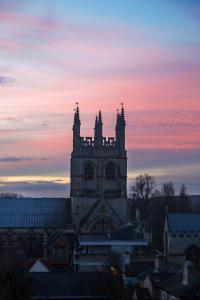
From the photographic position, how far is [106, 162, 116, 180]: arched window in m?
97.8

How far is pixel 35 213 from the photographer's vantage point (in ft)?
333

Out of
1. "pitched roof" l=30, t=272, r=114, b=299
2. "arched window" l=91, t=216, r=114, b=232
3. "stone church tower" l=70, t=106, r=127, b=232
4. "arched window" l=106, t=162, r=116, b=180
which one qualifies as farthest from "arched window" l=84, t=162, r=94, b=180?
"pitched roof" l=30, t=272, r=114, b=299

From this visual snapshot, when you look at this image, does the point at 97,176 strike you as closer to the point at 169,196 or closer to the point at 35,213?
the point at 35,213

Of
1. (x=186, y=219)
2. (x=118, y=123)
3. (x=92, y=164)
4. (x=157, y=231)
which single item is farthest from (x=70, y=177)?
(x=157, y=231)

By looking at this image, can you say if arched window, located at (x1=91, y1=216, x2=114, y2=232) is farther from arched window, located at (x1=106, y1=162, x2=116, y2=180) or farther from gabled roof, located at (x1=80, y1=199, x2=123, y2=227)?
arched window, located at (x1=106, y1=162, x2=116, y2=180)

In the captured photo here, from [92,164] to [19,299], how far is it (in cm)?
4722

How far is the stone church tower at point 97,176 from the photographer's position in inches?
3819

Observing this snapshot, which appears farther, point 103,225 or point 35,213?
point 35,213

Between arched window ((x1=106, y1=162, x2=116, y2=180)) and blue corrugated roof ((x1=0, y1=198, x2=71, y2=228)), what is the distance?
6977 mm

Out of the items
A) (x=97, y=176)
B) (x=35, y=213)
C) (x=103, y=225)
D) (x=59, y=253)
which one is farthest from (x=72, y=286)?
(x=35, y=213)

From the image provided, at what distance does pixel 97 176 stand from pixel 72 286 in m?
35.5

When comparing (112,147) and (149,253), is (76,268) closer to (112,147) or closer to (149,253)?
(149,253)

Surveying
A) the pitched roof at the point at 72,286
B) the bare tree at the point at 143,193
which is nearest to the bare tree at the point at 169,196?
the bare tree at the point at 143,193

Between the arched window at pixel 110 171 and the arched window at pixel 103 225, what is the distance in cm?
516
